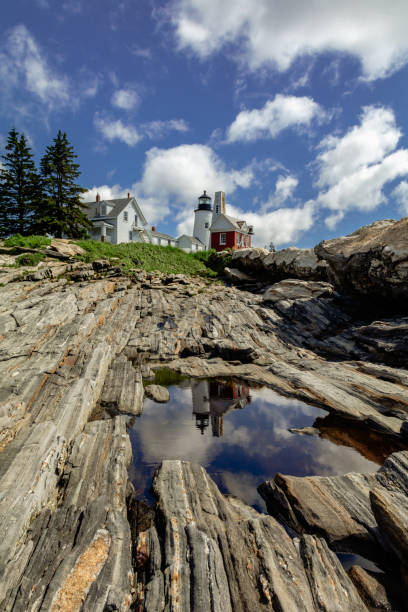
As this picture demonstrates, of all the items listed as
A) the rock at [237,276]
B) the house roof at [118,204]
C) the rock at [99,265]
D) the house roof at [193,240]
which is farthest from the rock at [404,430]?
the house roof at [193,240]

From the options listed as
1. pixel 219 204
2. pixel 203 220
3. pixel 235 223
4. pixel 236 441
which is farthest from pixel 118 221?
pixel 236 441

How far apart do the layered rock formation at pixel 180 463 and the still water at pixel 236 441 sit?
1.92 ft

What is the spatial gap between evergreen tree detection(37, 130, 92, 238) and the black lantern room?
33108 mm

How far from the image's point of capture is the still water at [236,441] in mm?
7352

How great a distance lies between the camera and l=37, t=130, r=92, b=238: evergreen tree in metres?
36.4

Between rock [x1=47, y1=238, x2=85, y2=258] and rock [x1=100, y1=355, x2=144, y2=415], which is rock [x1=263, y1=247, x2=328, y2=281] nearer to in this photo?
rock [x1=100, y1=355, x2=144, y2=415]

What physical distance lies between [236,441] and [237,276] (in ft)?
88.4

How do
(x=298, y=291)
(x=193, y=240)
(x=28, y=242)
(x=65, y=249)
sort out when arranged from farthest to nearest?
(x=193, y=240)
(x=65, y=249)
(x=28, y=242)
(x=298, y=291)

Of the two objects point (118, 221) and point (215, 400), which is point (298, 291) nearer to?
point (215, 400)

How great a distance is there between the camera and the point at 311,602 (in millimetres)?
3828

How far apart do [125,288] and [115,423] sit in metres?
17.6

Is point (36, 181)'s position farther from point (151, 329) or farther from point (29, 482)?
point (29, 482)

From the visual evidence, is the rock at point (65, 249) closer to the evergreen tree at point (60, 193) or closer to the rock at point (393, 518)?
the evergreen tree at point (60, 193)

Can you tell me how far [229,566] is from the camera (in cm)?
432
